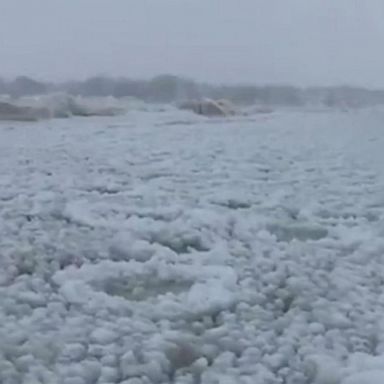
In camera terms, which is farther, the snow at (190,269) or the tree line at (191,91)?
the tree line at (191,91)

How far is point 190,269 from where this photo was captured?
Result: 2.28m

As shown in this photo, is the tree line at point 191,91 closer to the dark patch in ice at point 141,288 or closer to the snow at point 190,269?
the snow at point 190,269

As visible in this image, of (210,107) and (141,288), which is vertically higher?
(210,107)

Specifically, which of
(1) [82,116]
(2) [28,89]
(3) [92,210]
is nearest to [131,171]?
(3) [92,210]

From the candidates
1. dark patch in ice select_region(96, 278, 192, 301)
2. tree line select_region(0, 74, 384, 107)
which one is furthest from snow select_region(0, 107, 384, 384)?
tree line select_region(0, 74, 384, 107)

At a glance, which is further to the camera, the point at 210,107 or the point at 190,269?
the point at 210,107

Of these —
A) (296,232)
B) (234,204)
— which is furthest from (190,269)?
(234,204)

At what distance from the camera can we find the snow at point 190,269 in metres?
1.72

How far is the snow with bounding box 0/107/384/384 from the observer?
1723 millimetres

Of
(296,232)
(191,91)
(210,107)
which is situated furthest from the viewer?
(191,91)

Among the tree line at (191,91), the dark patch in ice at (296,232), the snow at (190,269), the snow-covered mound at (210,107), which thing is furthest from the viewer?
the tree line at (191,91)

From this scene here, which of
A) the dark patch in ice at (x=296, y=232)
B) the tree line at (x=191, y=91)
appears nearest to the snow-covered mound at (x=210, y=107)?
the tree line at (x=191, y=91)

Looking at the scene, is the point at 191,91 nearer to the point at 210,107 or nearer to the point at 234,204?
the point at 210,107

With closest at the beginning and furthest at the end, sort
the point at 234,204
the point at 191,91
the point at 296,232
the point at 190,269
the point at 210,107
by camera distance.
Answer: the point at 190,269 < the point at 296,232 < the point at 234,204 < the point at 210,107 < the point at 191,91
